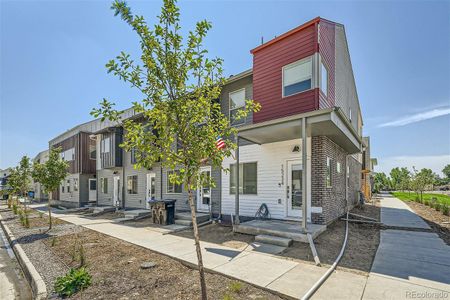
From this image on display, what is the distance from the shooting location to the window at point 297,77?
8594mm

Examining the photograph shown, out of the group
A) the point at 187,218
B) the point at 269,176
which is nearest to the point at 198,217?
the point at 187,218

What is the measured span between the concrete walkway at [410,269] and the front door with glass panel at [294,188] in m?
2.84

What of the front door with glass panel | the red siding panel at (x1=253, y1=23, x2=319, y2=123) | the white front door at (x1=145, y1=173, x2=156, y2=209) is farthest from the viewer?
the white front door at (x1=145, y1=173, x2=156, y2=209)

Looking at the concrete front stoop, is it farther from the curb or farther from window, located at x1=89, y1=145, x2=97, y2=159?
window, located at x1=89, y1=145, x2=97, y2=159

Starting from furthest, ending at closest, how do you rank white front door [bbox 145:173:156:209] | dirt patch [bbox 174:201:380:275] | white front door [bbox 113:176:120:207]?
1. white front door [bbox 113:176:120:207]
2. white front door [bbox 145:173:156:209]
3. dirt patch [bbox 174:201:380:275]

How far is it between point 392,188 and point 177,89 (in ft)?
243

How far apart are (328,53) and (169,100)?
8.64m

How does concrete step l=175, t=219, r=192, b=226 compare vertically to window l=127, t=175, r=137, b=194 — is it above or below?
below

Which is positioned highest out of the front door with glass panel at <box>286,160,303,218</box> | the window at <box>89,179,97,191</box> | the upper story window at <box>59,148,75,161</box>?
the upper story window at <box>59,148,75,161</box>

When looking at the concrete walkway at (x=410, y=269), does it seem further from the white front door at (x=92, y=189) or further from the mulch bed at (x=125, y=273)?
the white front door at (x=92, y=189)

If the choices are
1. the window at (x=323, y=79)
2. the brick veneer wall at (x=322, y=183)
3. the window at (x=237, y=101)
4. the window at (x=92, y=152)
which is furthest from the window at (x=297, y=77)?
the window at (x=92, y=152)

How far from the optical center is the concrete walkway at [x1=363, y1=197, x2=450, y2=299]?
4.06 m

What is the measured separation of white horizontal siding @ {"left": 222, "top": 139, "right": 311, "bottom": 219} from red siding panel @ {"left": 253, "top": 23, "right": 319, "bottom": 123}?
138cm

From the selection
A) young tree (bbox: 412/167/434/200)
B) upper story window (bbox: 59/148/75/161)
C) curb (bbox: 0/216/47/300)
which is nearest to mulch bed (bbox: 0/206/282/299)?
curb (bbox: 0/216/47/300)
